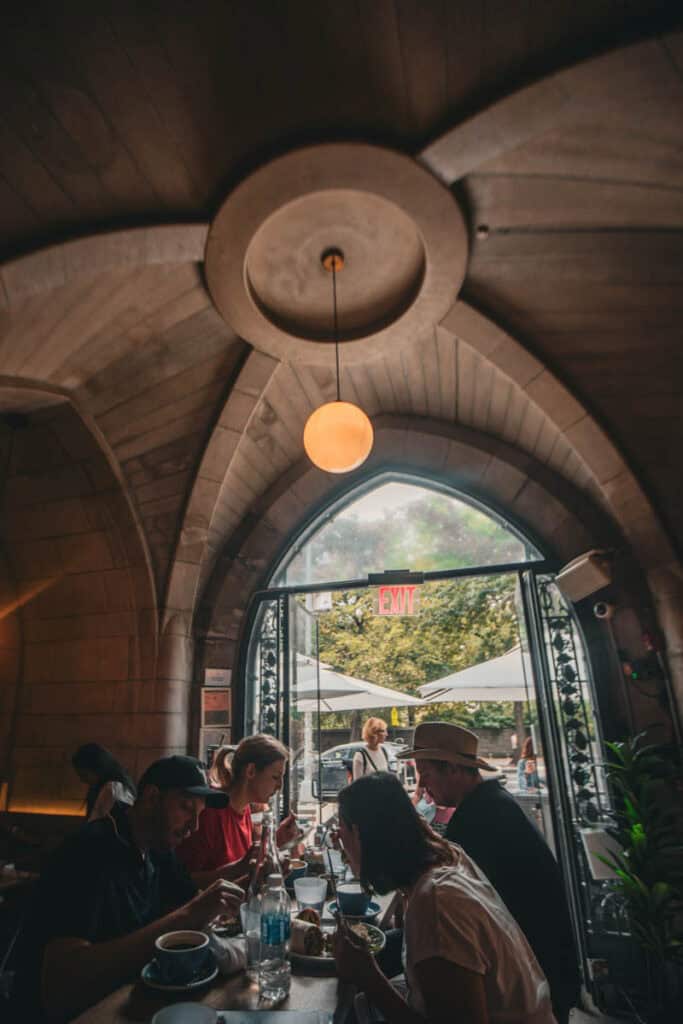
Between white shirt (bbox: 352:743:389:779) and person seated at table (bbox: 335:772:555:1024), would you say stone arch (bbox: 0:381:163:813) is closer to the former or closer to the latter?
white shirt (bbox: 352:743:389:779)

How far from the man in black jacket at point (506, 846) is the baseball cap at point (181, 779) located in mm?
1068

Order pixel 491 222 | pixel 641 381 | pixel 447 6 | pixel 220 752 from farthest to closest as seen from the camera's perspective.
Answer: pixel 641 381 < pixel 220 752 < pixel 491 222 < pixel 447 6

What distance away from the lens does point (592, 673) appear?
455 centimetres

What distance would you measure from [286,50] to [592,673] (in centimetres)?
468

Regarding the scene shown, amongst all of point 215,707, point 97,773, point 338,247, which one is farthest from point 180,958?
point 215,707

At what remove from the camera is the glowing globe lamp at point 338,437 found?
3.11 meters

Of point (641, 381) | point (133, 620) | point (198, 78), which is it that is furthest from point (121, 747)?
point (641, 381)

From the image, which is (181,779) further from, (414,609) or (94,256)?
(414,609)

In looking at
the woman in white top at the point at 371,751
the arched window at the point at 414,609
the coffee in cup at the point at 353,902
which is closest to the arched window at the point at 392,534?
the arched window at the point at 414,609

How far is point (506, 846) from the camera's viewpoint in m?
2.23

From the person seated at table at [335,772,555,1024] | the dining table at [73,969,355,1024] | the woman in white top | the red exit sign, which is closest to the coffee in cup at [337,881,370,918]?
the dining table at [73,969,355,1024]

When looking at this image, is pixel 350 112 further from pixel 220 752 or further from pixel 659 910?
pixel 659 910

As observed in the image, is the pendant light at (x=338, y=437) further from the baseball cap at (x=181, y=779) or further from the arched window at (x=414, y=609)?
the arched window at (x=414, y=609)

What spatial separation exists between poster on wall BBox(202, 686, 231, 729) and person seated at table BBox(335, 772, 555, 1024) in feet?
12.6
